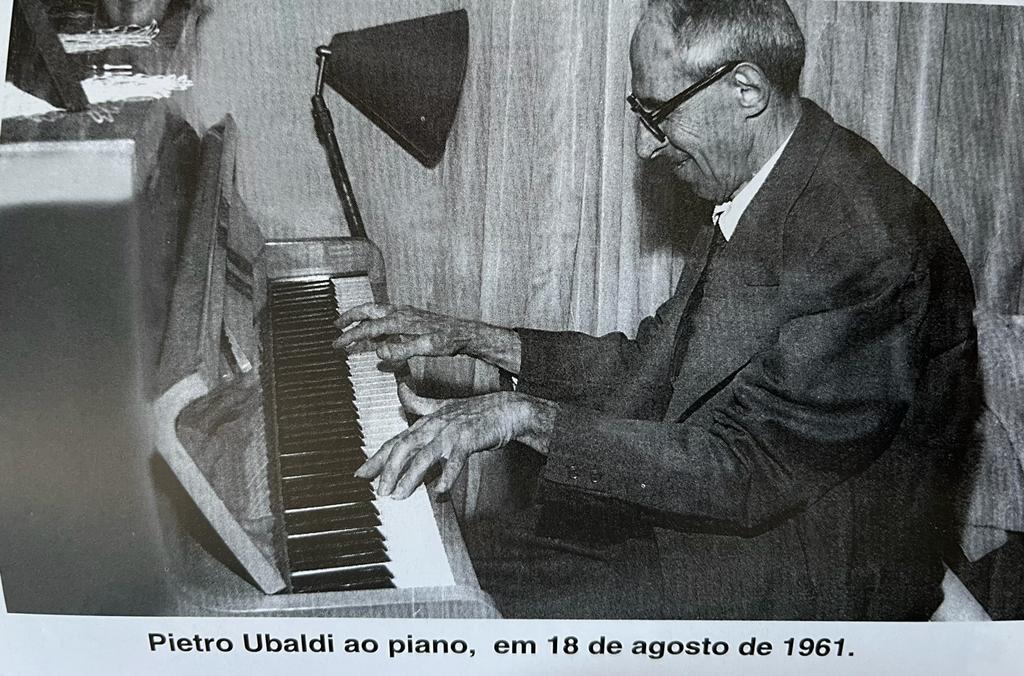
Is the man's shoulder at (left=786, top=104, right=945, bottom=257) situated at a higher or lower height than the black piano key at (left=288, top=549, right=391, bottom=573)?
higher

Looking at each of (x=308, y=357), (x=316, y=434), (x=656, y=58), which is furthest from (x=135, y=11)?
(x=656, y=58)

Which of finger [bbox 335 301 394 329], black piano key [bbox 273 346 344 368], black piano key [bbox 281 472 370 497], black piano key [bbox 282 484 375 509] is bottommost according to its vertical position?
black piano key [bbox 282 484 375 509]

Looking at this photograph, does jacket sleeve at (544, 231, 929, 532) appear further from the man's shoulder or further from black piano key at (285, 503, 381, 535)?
black piano key at (285, 503, 381, 535)

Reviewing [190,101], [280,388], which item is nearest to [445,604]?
[280,388]

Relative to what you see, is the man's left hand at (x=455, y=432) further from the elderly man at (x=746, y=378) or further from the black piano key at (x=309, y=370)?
the black piano key at (x=309, y=370)

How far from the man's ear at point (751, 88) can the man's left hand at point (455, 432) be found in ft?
1.96

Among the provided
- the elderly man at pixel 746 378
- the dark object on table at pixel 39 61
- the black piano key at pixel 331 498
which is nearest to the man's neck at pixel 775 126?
the elderly man at pixel 746 378

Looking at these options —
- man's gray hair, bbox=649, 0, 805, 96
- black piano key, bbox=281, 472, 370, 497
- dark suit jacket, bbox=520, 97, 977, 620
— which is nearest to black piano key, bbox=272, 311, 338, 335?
black piano key, bbox=281, 472, 370, 497

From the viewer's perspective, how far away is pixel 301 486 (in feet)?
5.05

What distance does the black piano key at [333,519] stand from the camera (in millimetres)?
1522

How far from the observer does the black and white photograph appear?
1.54 meters

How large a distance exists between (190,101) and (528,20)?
0.58 meters

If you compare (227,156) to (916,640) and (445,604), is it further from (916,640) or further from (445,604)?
(916,640)

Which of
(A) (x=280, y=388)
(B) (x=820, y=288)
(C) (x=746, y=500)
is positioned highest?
(B) (x=820, y=288)
